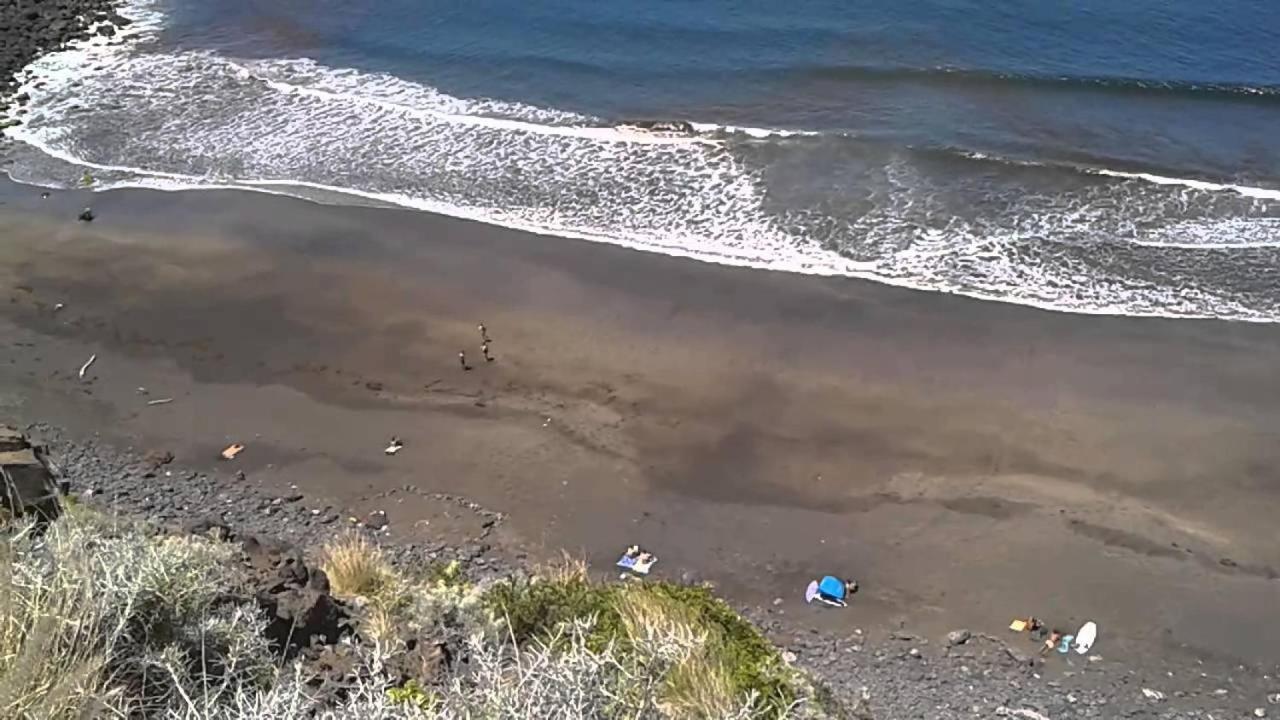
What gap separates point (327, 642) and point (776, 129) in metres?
15.4

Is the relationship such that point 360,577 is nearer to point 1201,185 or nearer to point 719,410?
point 719,410

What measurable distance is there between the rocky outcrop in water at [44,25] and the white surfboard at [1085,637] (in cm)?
2303

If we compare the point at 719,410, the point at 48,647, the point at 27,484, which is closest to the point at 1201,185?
the point at 719,410

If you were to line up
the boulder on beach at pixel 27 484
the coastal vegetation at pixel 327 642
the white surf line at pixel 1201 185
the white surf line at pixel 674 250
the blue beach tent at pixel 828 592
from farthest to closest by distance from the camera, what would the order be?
the white surf line at pixel 1201 185
the white surf line at pixel 674 250
the blue beach tent at pixel 828 592
the boulder on beach at pixel 27 484
the coastal vegetation at pixel 327 642

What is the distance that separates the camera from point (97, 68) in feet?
83.0

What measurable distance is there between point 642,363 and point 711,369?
0.84 metres

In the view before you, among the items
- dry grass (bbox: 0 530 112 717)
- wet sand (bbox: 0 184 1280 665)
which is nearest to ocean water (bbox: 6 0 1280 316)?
wet sand (bbox: 0 184 1280 665)

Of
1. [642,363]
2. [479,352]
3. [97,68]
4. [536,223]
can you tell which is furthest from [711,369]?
[97,68]

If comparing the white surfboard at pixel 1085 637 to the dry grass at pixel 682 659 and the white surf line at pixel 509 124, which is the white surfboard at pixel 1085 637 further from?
the white surf line at pixel 509 124

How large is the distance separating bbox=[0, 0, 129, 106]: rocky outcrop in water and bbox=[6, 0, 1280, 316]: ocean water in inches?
27.3

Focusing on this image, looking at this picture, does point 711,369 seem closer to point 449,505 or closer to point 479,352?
point 479,352

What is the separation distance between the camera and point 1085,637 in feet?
33.6

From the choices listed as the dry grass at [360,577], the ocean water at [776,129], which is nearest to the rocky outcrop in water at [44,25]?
the ocean water at [776,129]

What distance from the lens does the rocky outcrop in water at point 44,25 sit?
2572 cm
